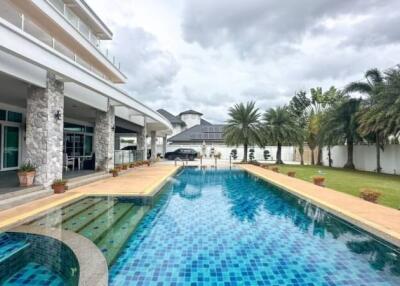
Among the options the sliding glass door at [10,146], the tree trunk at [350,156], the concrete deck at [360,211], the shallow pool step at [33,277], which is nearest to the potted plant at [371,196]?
the concrete deck at [360,211]

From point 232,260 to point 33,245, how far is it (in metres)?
3.53

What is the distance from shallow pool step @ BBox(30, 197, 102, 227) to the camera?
259 inches

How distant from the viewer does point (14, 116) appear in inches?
557

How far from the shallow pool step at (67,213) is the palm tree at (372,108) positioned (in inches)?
641

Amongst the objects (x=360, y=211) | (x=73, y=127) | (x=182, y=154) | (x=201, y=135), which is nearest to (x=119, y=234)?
(x=360, y=211)

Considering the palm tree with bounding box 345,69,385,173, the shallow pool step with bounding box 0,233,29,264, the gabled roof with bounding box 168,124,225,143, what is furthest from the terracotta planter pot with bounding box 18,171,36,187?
the gabled roof with bounding box 168,124,225,143

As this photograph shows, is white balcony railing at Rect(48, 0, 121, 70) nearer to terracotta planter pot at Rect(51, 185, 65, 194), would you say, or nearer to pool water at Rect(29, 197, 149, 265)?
terracotta planter pot at Rect(51, 185, 65, 194)

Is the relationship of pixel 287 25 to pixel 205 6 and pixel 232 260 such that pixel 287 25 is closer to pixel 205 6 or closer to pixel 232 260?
pixel 205 6

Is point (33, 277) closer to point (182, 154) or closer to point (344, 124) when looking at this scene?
point (344, 124)

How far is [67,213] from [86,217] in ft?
1.87

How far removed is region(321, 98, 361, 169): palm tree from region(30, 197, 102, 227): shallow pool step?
1956cm

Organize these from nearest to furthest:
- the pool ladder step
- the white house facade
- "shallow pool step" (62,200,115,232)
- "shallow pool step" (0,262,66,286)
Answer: "shallow pool step" (0,262,66,286) < the pool ladder step < "shallow pool step" (62,200,115,232) < the white house facade

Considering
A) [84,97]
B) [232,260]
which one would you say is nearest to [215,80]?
[84,97]

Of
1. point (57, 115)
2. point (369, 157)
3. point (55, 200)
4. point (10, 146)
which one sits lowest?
point (55, 200)
